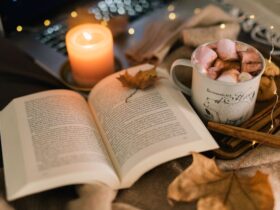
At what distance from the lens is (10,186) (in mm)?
551

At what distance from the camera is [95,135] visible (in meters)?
0.64

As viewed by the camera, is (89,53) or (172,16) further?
(172,16)

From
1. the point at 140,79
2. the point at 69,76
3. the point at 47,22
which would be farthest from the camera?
the point at 47,22

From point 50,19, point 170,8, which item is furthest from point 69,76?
point 170,8

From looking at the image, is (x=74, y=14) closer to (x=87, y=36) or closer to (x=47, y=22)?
(x=47, y=22)

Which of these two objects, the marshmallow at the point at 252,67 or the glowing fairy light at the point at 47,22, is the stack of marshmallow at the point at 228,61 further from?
→ the glowing fairy light at the point at 47,22

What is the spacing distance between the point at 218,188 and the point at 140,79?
218 mm

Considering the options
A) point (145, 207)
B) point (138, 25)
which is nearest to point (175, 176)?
point (145, 207)

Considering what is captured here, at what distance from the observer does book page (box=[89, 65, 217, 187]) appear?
58cm

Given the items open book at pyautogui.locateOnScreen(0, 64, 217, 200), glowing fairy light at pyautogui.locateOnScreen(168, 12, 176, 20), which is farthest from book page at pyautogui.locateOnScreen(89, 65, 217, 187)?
glowing fairy light at pyautogui.locateOnScreen(168, 12, 176, 20)

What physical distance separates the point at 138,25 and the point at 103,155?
414 millimetres

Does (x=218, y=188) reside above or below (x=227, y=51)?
below

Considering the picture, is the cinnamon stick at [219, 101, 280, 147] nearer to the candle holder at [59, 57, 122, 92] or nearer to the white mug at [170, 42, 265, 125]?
the white mug at [170, 42, 265, 125]

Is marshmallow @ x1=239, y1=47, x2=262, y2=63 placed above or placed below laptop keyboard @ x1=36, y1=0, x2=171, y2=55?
above
